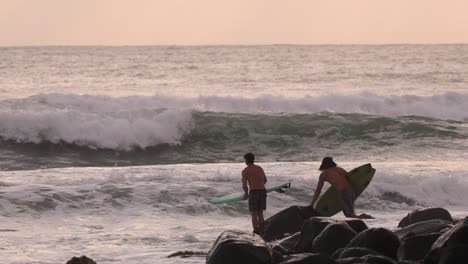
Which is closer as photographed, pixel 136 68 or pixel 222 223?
pixel 222 223

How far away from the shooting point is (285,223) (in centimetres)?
1271

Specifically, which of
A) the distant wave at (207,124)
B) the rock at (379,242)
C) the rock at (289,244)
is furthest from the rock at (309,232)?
the distant wave at (207,124)

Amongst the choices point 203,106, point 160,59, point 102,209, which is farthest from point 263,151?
point 160,59

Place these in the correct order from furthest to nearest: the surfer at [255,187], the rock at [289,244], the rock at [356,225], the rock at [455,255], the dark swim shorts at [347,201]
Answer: the dark swim shorts at [347,201], the surfer at [255,187], the rock at [356,225], the rock at [289,244], the rock at [455,255]

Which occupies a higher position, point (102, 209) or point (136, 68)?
point (136, 68)

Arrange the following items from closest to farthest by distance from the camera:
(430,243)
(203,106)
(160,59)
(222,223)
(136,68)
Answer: (430,243) → (222,223) → (203,106) → (136,68) → (160,59)

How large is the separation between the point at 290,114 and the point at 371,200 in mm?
15580

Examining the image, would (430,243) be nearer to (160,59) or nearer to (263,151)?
(263,151)

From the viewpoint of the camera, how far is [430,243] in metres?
10.0

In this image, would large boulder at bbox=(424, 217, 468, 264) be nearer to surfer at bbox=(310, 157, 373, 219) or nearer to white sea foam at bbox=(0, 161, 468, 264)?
white sea foam at bbox=(0, 161, 468, 264)

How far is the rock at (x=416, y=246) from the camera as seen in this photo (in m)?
9.94

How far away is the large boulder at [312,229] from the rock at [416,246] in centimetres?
101

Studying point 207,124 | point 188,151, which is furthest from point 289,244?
point 207,124

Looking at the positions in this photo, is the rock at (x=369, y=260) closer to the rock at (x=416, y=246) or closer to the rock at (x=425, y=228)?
the rock at (x=416, y=246)
